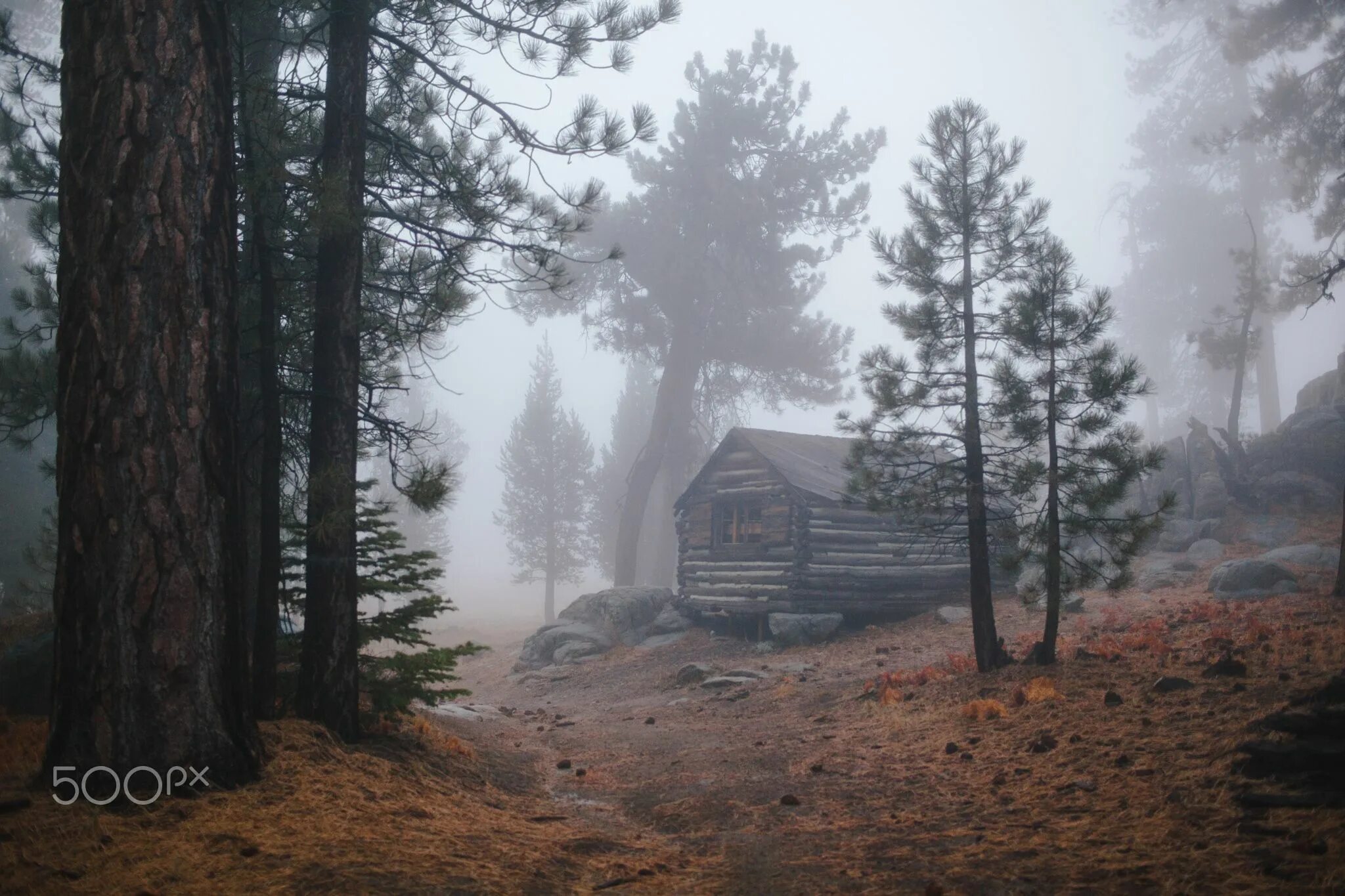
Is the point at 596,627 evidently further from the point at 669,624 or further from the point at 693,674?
the point at 693,674

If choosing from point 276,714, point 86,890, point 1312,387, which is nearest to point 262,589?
point 276,714

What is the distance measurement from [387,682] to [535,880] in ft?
12.8

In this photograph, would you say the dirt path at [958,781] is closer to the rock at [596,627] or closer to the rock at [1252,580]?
the rock at [1252,580]

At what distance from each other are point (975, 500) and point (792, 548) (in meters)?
9.74

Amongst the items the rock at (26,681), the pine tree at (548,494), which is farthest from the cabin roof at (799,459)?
the pine tree at (548,494)

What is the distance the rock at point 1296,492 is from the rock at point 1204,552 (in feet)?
9.24

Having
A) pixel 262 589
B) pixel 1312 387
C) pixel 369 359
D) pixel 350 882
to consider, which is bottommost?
pixel 350 882

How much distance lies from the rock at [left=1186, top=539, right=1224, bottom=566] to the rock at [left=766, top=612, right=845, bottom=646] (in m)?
9.90

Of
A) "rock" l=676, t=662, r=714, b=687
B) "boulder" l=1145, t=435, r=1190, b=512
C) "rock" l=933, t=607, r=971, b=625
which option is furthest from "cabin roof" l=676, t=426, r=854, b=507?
"boulder" l=1145, t=435, r=1190, b=512

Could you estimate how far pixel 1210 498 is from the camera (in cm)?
2405

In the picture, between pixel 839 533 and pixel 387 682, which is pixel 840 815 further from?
pixel 839 533

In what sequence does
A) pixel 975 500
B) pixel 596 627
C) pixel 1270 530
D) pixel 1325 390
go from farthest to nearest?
pixel 1325 390
pixel 596 627
pixel 1270 530
pixel 975 500

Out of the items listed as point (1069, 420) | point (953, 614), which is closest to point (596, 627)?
point (953, 614)

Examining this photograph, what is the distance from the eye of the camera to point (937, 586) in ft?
71.7
